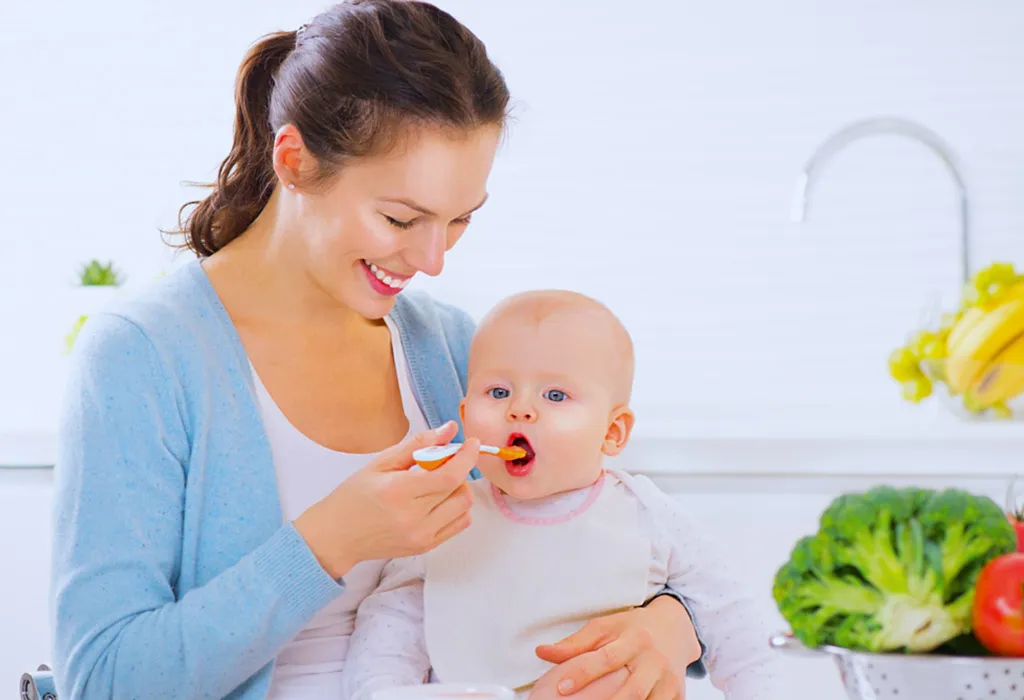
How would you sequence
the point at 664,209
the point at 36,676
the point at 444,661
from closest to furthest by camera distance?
the point at 444,661 < the point at 36,676 < the point at 664,209

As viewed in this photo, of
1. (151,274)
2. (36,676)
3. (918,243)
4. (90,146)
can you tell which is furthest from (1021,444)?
(90,146)

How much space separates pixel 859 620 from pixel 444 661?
2.51 feet

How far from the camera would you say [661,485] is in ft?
7.22

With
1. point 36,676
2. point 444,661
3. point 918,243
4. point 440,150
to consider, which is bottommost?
point 36,676

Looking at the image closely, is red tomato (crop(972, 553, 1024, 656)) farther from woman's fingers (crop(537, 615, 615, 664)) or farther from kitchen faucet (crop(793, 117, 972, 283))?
kitchen faucet (crop(793, 117, 972, 283))

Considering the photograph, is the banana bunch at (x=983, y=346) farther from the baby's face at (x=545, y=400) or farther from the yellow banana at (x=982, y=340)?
the baby's face at (x=545, y=400)

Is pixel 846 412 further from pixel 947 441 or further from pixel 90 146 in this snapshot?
pixel 90 146

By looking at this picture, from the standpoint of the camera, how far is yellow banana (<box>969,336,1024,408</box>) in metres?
2.10

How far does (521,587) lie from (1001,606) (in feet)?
2.56

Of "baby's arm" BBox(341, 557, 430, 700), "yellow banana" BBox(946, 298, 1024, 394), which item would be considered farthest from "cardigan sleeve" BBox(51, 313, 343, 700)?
"yellow banana" BBox(946, 298, 1024, 394)

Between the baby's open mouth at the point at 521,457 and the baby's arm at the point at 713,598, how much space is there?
7.2 inches

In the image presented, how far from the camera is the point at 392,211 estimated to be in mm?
1428

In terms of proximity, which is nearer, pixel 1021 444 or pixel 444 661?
pixel 444 661

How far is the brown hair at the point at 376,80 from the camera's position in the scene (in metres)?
1.45
